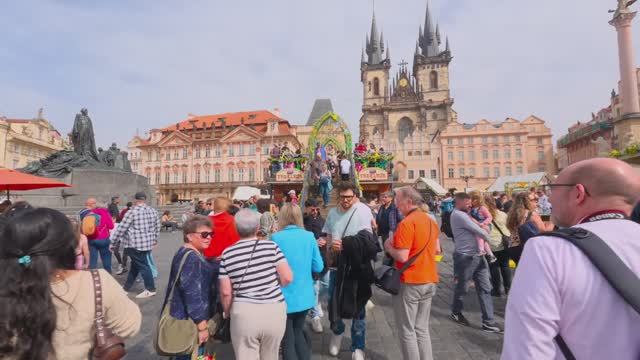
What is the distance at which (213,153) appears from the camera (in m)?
61.2

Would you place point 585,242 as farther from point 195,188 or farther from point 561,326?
point 195,188

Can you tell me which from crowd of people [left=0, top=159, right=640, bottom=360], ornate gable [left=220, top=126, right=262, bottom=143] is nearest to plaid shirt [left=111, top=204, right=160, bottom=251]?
crowd of people [left=0, top=159, right=640, bottom=360]

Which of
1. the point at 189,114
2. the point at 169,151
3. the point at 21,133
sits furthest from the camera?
the point at 189,114

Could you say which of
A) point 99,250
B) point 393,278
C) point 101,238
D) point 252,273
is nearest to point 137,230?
point 101,238

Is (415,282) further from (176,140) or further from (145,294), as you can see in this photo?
(176,140)

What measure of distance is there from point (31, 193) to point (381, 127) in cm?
6756

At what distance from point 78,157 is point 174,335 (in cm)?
1522

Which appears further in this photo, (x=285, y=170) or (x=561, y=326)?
(x=285, y=170)

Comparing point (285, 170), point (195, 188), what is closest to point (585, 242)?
point (285, 170)

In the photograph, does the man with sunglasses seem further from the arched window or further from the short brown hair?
the arched window

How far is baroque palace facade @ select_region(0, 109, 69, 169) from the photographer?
48344mm

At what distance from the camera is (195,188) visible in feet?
201

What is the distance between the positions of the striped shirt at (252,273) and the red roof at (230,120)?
196 feet

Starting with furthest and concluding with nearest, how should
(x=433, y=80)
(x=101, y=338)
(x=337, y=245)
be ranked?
(x=433, y=80) < (x=337, y=245) < (x=101, y=338)
